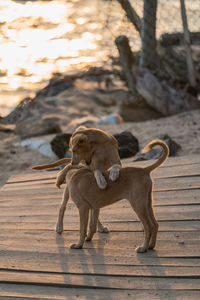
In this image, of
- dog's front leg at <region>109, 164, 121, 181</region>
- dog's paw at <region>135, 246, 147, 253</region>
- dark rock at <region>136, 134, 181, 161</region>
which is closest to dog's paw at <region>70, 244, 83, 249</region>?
dog's paw at <region>135, 246, 147, 253</region>

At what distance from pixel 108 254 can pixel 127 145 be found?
Answer: 4.23 meters

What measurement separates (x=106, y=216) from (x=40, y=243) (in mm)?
765

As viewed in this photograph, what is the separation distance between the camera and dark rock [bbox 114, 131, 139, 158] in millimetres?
7465

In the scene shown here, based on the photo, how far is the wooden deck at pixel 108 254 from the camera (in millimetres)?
3022

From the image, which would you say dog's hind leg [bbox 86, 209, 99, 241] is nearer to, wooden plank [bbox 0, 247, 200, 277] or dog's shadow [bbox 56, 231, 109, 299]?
dog's shadow [bbox 56, 231, 109, 299]

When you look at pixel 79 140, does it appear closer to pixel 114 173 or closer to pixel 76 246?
pixel 114 173

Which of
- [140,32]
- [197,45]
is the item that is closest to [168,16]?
[140,32]

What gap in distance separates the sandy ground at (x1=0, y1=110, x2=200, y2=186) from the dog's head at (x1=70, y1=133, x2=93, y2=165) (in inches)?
172

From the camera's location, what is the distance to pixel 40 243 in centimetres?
380

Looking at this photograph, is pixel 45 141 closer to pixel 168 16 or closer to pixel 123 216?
pixel 168 16

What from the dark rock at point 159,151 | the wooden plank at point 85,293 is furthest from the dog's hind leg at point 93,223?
the dark rock at point 159,151

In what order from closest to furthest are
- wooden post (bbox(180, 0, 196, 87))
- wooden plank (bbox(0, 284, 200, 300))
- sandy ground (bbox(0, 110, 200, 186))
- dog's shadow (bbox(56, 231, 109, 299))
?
wooden plank (bbox(0, 284, 200, 300)) < dog's shadow (bbox(56, 231, 109, 299)) < sandy ground (bbox(0, 110, 200, 186)) < wooden post (bbox(180, 0, 196, 87))

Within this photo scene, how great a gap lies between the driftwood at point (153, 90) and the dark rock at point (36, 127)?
230 centimetres

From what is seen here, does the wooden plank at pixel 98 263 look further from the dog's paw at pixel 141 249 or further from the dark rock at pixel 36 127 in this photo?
the dark rock at pixel 36 127
